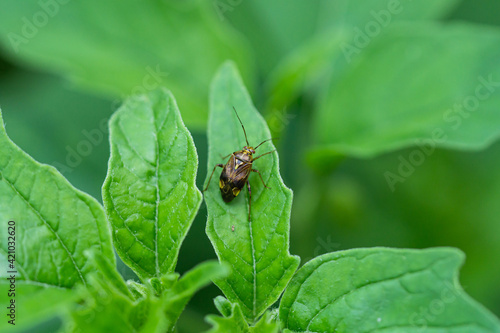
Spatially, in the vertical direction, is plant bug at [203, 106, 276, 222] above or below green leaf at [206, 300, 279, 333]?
above

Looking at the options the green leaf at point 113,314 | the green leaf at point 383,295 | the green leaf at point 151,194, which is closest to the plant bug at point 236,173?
the green leaf at point 151,194

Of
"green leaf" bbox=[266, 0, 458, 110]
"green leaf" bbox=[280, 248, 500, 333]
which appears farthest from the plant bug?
"green leaf" bbox=[266, 0, 458, 110]

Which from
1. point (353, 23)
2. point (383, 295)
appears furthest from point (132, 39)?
point (383, 295)

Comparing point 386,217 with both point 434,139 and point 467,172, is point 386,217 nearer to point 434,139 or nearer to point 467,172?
point 467,172

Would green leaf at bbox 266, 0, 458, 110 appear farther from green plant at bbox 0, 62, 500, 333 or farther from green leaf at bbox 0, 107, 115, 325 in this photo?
green leaf at bbox 0, 107, 115, 325

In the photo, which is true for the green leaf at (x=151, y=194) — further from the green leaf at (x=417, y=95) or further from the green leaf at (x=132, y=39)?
the green leaf at (x=132, y=39)

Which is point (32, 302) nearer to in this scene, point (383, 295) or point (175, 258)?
point (175, 258)
